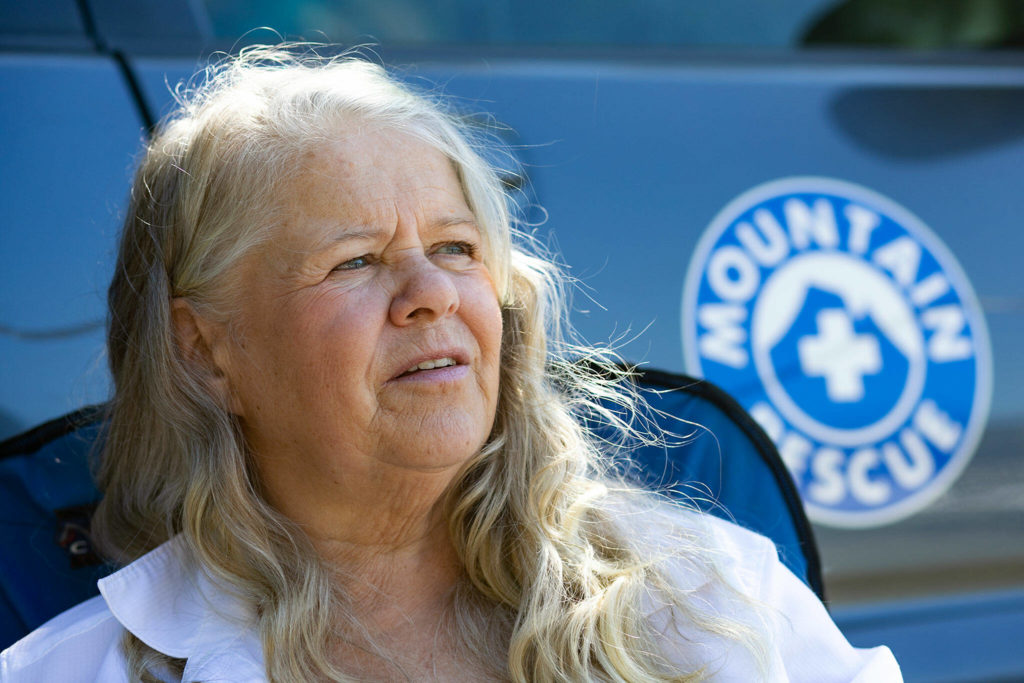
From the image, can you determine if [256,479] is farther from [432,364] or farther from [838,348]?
[838,348]

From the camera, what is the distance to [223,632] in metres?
1.56

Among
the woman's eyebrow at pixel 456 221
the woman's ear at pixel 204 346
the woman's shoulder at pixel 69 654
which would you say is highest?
the woman's eyebrow at pixel 456 221

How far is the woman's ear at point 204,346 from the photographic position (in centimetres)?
168

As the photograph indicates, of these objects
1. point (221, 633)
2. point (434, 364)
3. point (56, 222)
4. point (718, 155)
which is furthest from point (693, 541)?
point (56, 222)

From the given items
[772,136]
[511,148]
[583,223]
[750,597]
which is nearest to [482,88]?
[511,148]

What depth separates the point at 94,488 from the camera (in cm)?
194

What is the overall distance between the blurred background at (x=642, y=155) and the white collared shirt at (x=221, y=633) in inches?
15.3

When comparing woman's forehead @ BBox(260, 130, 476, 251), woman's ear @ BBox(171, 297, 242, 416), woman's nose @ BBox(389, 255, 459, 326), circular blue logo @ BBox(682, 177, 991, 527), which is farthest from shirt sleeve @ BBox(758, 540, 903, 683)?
woman's ear @ BBox(171, 297, 242, 416)

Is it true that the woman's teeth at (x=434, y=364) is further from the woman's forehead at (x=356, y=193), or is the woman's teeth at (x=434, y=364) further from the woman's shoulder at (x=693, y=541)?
the woman's shoulder at (x=693, y=541)

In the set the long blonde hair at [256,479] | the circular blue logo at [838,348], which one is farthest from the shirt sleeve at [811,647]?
the circular blue logo at [838,348]

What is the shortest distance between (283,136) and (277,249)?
0.17 metres

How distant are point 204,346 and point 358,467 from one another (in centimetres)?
32

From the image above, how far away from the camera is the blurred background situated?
1.88m

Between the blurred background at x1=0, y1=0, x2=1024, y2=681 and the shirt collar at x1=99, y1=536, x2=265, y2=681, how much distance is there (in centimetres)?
39
